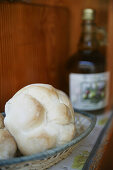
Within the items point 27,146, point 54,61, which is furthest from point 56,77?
point 27,146

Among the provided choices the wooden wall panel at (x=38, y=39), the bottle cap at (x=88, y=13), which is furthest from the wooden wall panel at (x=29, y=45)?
the bottle cap at (x=88, y=13)

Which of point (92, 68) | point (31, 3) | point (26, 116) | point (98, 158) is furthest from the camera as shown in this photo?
point (92, 68)

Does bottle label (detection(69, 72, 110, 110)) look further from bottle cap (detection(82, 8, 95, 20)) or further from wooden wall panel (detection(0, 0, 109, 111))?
bottle cap (detection(82, 8, 95, 20))

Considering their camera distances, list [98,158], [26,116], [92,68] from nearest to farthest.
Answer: [26,116] < [98,158] < [92,68]

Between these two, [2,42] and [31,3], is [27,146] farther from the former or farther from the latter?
Answer: [31,3]

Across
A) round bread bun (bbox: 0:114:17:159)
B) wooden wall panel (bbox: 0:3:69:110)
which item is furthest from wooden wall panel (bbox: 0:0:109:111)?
round bread bun (bbox: 0:114:17:159)

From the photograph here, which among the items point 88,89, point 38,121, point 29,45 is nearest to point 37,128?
point 38,121

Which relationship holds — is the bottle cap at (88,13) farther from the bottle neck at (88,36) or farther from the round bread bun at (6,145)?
the round bread bun at (6,145)
